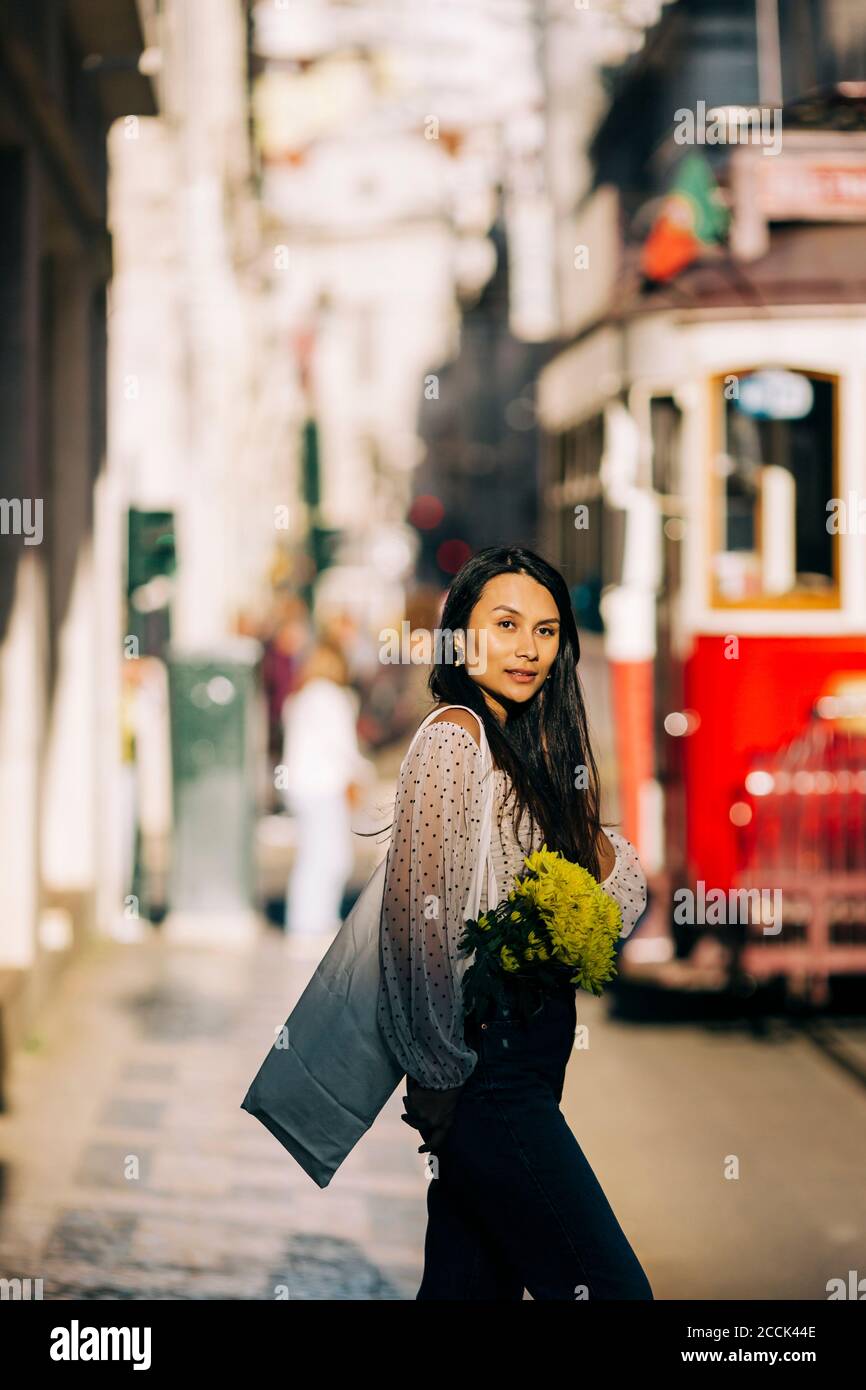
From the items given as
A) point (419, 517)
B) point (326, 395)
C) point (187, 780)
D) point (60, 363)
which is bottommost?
point (187, 780)

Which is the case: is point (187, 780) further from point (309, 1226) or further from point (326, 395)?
point (326, 395)

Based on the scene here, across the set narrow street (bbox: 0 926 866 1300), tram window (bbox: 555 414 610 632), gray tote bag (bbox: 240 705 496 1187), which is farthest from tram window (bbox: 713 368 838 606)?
gray tote bag (bbox: 240 705 496 1187)

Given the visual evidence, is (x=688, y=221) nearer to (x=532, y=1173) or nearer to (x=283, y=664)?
(x=532, y=1173)

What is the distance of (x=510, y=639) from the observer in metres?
3.49

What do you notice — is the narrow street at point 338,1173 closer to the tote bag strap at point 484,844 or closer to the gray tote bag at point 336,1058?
the gray tote bag at point 336,1058

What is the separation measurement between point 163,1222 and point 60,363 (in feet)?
20.2

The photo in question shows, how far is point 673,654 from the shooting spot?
33.8 ft

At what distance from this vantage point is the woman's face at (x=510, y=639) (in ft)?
11.4

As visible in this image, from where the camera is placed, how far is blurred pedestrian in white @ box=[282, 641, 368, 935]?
11523 mm

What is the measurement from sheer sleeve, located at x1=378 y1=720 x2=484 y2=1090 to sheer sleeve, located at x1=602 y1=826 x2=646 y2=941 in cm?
36

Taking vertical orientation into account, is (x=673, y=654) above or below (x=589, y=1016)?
above

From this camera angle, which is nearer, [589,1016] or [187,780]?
[589,1016]
